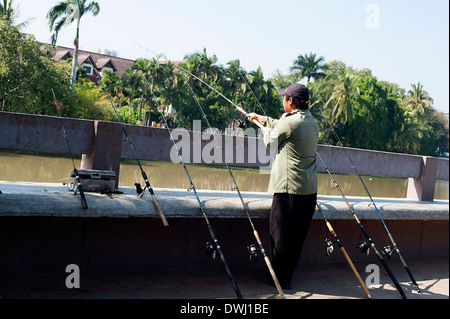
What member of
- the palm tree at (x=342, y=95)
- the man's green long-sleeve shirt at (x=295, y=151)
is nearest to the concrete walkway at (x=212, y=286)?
the man's green long-sleeve shirt at (x=295, y=151)

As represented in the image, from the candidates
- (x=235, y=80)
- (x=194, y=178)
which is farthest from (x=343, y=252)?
(x=194, y=178)

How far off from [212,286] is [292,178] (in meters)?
1.12

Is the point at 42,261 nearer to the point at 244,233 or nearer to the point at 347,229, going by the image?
the point at 244,233

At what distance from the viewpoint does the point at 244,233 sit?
16.1 ft

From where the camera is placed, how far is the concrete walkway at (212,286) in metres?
3.59

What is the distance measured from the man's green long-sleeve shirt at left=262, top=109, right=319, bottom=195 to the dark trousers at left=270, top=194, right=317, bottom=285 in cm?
8

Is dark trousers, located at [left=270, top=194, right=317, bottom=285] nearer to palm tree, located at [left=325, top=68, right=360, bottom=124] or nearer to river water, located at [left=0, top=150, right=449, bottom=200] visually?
river water, located at [left=0, top=150, right=449, bottom=200]

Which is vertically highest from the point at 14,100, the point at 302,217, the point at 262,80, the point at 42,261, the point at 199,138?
the point at 262,80

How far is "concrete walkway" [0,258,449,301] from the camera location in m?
3.59

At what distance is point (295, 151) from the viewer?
4047 mm

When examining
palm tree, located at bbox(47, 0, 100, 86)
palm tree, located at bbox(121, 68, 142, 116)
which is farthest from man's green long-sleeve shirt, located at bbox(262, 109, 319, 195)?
palm tree, located at bbox(121, 68, 142, 116)
